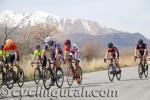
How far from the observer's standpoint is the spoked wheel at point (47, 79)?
1771 centimetres

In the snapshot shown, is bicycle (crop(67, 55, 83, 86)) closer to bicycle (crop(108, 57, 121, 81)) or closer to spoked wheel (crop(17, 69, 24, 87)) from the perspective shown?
spoked wheel (crop(17, 69, 24, 87))

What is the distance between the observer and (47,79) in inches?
705

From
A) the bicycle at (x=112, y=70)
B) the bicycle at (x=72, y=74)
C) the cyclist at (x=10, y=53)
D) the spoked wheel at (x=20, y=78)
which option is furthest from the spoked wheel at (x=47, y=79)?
the bicycle at (x=112, y=70)

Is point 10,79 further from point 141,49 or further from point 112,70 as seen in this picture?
point 141,49

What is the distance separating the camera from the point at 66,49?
19.3m

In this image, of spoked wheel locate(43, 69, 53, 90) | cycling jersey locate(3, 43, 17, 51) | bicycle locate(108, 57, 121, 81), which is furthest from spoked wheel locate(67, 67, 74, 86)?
bicycle locate(108, 57, 121, 81)

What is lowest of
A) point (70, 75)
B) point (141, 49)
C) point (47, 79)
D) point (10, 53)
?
point (47, 79)

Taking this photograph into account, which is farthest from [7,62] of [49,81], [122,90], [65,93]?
[122,90]

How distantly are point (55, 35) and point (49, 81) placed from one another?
34094mm

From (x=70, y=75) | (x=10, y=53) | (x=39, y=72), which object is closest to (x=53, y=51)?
(x=39, y=72)

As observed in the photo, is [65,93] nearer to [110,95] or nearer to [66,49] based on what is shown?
[110,95]

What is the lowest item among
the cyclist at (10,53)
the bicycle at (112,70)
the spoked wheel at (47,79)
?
the spoked wheel at (47,79)

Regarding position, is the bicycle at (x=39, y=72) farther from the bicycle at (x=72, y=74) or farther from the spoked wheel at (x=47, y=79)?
the bicycle at (x=72, y=74)

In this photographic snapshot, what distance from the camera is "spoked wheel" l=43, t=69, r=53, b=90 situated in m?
17.7
